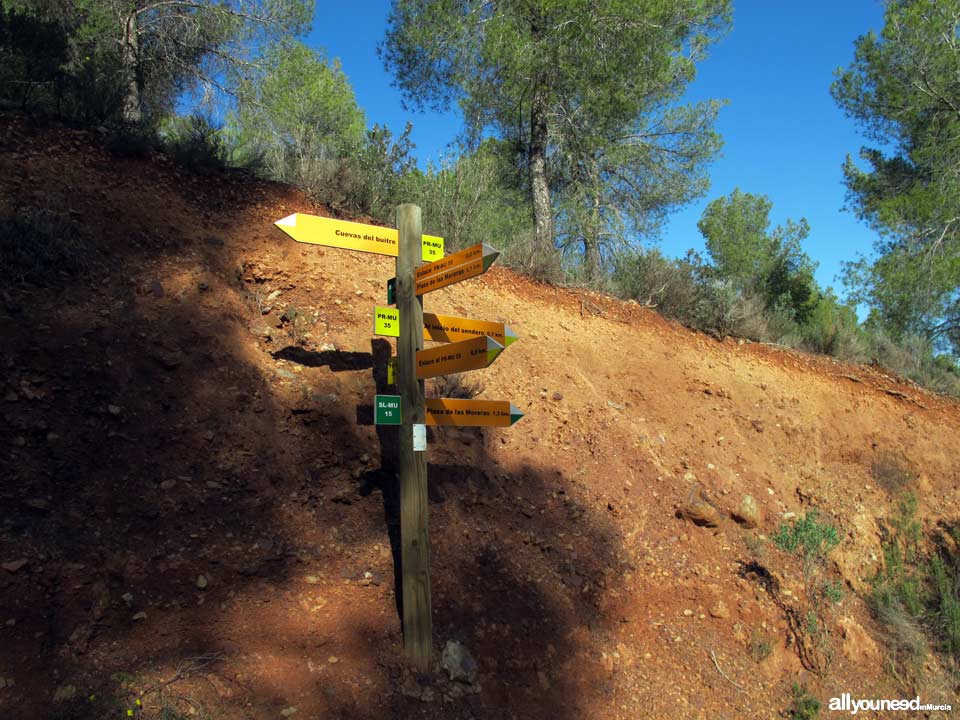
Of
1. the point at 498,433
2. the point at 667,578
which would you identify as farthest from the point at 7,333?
the point at 667,578

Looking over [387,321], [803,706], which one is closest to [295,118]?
[387,321]

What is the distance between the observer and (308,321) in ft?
20.6

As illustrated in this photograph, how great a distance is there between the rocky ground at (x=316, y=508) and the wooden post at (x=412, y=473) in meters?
0.22

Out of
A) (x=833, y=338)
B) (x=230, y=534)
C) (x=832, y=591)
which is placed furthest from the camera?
(x=833, y=338)

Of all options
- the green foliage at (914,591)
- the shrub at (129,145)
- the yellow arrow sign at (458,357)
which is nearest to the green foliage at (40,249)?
the shrub at (129,145)

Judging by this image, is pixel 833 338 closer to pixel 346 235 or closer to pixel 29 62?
pixel 346 235

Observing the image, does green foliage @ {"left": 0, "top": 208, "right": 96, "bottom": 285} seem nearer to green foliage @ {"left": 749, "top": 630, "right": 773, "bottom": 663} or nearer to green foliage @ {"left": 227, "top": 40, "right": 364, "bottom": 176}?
green foliage @ {"left": 227, "top": 40, "right": 364, "bottom": 176}

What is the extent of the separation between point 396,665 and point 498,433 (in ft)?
8.96

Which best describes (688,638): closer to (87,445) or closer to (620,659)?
(620,659)

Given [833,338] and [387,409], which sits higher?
[833,338]

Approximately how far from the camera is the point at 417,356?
4.46 metres

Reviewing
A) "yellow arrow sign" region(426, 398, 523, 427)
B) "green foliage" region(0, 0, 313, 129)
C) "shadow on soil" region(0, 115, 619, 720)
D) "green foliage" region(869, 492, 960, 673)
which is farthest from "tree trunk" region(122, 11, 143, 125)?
"green foliage" region(869, 492, 960, 673)

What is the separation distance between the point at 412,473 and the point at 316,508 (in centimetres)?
105

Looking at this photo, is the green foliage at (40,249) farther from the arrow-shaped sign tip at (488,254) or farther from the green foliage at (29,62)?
the arrow-shaped sign tip at (488,254)
